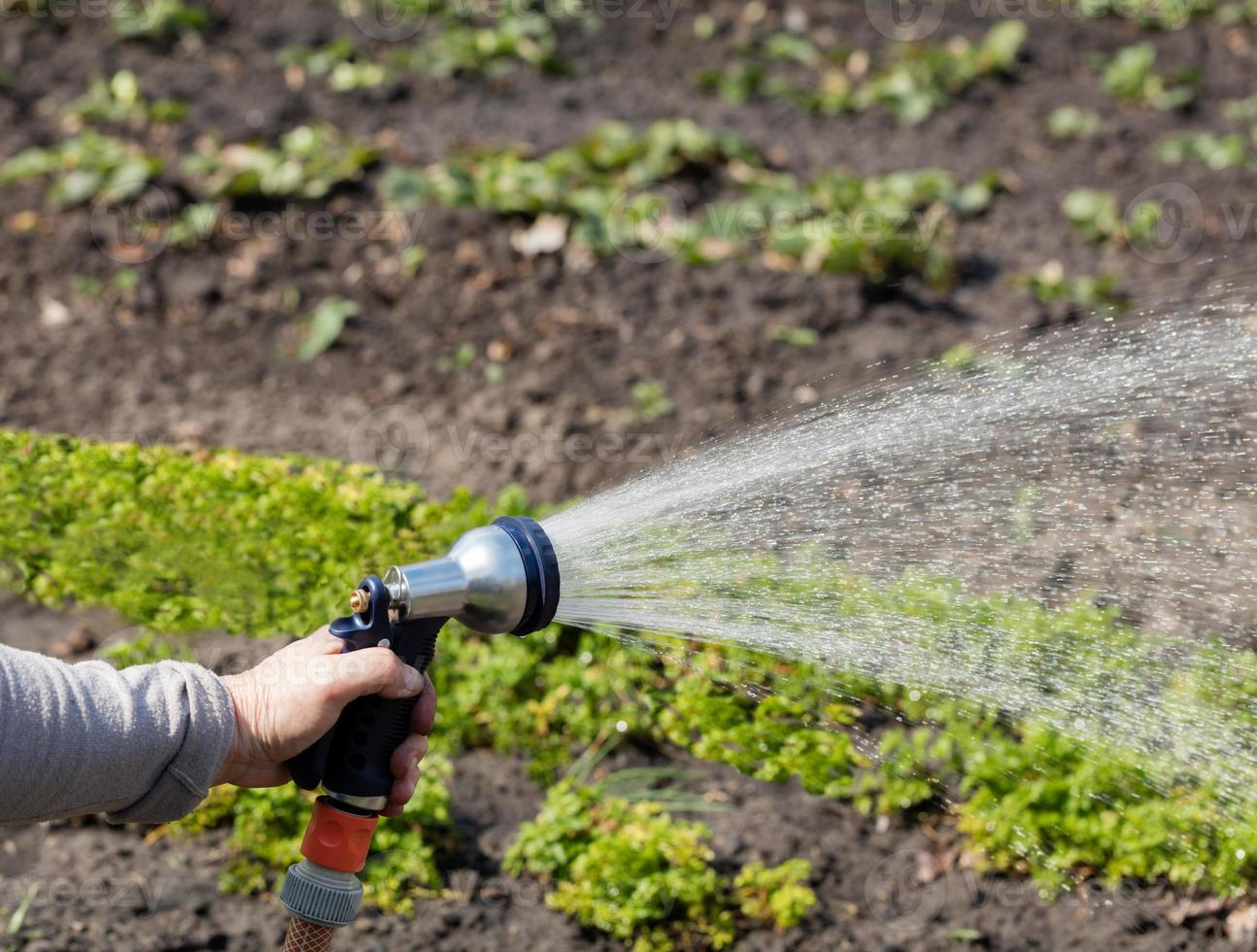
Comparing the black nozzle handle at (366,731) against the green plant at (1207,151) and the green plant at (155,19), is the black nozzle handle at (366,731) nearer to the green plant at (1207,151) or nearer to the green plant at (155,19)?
the green plant at (1207,151)

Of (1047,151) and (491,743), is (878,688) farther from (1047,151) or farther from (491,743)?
(1047,151)

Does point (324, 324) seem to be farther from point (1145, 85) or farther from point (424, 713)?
point (1145, 85)

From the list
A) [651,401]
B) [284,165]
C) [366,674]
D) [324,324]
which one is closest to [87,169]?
[284,165]

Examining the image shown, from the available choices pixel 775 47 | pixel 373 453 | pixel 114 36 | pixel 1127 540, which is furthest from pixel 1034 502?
pixel 114 36

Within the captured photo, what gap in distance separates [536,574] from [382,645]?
24 centimetres

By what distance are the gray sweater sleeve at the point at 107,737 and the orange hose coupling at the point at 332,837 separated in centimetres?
18

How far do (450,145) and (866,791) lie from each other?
3.77 metres

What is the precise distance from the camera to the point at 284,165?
18.2 feet

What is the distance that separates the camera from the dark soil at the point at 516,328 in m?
2.82

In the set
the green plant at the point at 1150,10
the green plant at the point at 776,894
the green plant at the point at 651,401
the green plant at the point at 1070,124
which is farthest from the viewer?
the green plant at the point at 1150,10

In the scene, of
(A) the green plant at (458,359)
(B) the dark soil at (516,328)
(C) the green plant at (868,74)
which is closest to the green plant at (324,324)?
(B) the dark soil at (516,328)

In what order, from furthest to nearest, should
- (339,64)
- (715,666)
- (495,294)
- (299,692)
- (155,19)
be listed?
(155,19) → (339,64) → (495,294) → (715,666) → (299,692)

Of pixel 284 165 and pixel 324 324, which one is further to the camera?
pixel 284 165

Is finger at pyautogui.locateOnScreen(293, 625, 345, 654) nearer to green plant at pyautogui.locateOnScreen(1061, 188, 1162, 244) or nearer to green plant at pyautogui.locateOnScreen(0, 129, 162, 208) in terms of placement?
green plant at pyautogui.locateOnScreen(0, 129, 162, 208)
